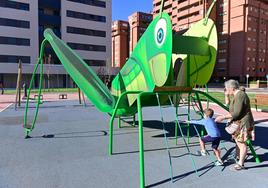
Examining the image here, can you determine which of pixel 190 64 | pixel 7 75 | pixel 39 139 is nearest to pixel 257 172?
pixel 190 64

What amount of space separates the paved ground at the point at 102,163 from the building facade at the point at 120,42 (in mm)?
93807

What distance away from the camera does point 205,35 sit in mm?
6809

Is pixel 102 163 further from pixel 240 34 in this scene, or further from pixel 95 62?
pixel 240 34

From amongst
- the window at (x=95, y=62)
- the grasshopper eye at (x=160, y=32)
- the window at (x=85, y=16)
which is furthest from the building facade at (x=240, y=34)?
the grasshopper eye at (x=160, y=32)

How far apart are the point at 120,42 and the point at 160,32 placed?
9820 cm

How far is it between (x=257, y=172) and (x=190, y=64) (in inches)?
136

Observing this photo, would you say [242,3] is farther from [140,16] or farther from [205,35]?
[205,35]

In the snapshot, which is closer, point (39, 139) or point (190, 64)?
point (190, 64)

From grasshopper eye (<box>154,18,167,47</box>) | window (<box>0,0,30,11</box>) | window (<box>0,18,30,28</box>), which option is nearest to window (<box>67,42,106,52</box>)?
window (<box>0,18,30,28</box>)

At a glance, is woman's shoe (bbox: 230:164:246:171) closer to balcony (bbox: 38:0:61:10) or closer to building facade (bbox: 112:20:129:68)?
balcony (bbox: 38:0:61:10)

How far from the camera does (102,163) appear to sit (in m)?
5.68

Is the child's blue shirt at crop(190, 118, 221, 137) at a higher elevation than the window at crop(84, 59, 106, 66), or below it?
below

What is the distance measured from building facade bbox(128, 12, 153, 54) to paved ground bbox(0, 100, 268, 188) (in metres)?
87.5

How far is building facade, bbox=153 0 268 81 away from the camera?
235 feet
